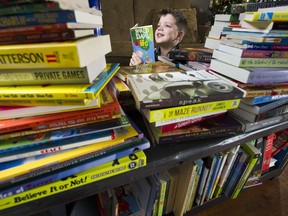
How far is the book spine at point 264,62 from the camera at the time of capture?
0.58 metres

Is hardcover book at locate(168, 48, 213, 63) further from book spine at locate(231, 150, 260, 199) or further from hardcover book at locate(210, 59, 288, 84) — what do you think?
book spine at locate(231, 150, 260, 199)

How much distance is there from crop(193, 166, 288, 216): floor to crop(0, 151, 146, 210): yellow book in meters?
0.57

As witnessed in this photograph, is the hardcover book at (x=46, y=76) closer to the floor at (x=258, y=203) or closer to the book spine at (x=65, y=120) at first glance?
the book spine at (x=65, y=120)

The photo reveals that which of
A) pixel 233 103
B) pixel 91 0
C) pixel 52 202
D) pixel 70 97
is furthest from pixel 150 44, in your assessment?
pixel 52 202

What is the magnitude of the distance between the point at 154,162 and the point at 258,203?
73 centimetres

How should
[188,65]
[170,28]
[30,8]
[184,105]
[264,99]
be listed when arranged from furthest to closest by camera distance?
[170,28], [188,65], [264,99], [184,105], [30,8]

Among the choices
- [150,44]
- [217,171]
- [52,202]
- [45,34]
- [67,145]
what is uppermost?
[45,34]

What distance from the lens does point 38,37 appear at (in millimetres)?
337

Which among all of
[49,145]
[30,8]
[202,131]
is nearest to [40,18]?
[30,8]

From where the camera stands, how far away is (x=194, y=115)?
19.2 inches

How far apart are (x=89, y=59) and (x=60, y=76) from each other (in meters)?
0.07

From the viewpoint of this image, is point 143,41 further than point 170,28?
No

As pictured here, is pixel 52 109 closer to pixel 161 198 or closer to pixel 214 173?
pixel 161 198

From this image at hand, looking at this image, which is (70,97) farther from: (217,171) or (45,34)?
(217,171)
